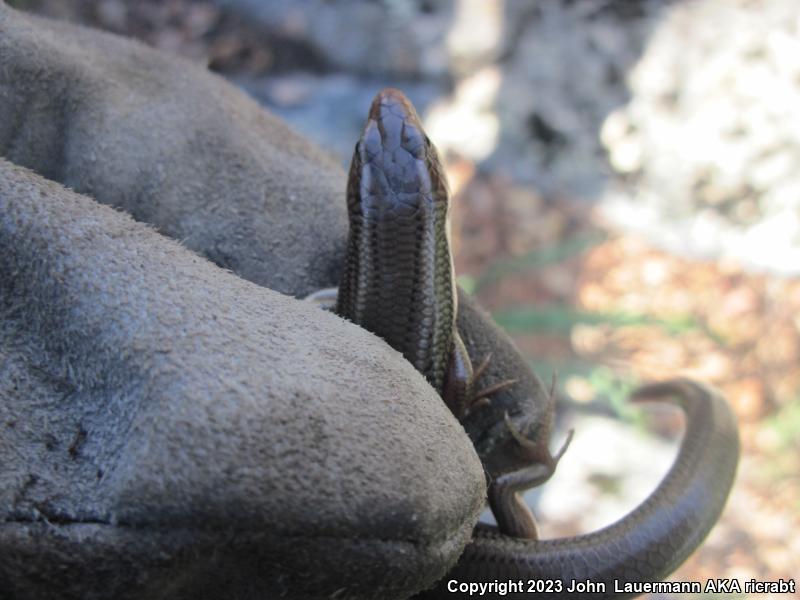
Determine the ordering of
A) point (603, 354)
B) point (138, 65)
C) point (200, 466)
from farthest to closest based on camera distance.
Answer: point (603, 354)
point (138, 65)
point (200, 466)

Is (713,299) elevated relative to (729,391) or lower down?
elevated

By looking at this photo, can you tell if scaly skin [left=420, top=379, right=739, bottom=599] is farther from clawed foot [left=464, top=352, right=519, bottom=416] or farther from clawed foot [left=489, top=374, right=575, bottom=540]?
clawed foot [left=464, top=352, right=519, bottom=416]

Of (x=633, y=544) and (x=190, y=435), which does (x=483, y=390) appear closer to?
(x=633, y=544)

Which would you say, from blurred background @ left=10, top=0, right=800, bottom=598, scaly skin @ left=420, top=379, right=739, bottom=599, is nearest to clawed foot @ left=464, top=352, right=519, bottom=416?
scaly skin @ left=420, top=379, right=739, bottom=599

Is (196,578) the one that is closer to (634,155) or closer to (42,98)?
(42,98)

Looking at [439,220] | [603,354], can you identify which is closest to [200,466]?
[439,220]

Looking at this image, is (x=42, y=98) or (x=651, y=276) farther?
(x=651, y=276)

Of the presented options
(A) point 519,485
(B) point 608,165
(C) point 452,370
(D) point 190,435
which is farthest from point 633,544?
(B) point 608,165
